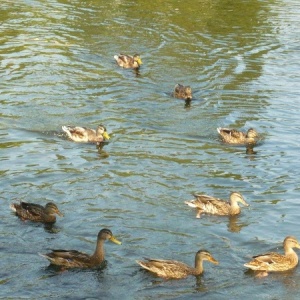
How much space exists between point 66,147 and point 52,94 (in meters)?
4.26

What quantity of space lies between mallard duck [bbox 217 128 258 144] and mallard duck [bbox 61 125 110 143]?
2.67m

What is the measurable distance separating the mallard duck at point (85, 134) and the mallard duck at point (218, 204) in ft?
13.8

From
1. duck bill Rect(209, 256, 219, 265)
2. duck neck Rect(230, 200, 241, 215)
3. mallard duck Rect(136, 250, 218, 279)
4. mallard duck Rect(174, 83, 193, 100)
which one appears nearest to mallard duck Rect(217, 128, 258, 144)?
mallard duck Rect(174, 83, 193, 100)

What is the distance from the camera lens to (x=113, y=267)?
1352cm

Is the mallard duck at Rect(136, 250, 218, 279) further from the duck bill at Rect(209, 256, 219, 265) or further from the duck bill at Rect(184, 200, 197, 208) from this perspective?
the duck bill at Rect(184, 200, 197, 208)

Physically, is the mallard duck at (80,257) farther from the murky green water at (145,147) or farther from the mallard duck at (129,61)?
the mallard duck at (129,61)

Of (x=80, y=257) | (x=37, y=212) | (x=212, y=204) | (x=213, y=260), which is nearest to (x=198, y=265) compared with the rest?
(x=213, y=260)

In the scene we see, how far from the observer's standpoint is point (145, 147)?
63.0 feet

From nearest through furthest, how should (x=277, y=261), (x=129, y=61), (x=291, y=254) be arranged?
(x=277, y=261) < (x=291, y=254) < (x=129, y=61)

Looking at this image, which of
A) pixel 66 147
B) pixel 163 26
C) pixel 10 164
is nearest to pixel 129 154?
pixel 66 147

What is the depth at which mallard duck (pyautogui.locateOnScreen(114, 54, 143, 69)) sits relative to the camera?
25788mm

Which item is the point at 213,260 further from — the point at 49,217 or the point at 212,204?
the point at 49,217

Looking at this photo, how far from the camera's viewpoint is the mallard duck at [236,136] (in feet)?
64.4

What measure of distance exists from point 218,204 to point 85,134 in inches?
188
